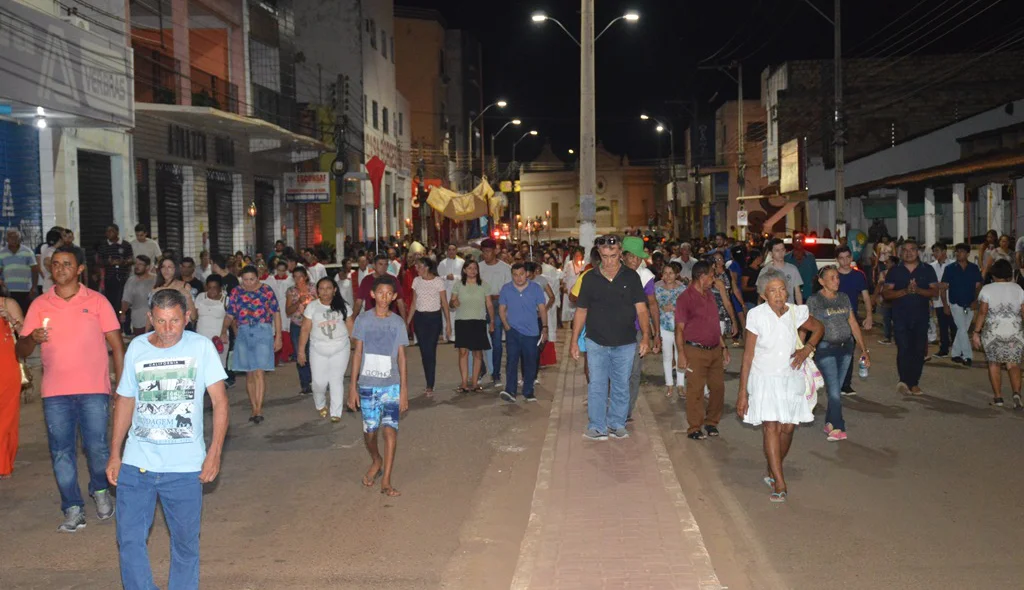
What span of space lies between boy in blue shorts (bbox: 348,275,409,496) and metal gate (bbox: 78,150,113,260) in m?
14.7

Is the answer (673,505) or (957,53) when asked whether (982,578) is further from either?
(957,53)

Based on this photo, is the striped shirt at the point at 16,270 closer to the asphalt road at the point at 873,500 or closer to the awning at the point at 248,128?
the awning at the point at 248,128

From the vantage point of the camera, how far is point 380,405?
8.82 metres

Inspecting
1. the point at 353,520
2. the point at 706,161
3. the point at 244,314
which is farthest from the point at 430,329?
the point at 706,161

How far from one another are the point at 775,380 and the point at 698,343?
8.94 ft

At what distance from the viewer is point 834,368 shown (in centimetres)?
1066

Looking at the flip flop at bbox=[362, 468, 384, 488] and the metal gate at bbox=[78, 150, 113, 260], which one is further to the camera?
the metal gate at bbox=[78, 150, 113, 260]

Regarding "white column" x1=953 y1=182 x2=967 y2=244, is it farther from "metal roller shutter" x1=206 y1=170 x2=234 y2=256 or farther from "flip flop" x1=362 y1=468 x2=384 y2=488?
"flip flop" x1=362 y1=468 x2=384 y2=488

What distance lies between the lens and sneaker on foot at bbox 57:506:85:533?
7.69 metres

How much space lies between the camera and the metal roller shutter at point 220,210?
2969cm

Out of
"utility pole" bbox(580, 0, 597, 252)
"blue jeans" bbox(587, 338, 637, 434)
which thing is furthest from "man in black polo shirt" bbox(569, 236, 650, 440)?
"utility pole" bbox(580, 0, 597, 252)

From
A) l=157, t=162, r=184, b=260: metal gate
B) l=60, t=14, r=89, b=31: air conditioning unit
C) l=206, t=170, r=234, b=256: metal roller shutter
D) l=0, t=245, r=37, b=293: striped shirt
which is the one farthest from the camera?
l=206, t=170, r=234, b=256: metal roller shutter

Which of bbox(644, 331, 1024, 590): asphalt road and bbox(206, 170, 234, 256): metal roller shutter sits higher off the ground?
bbox(206, 170, 234, 256): metal roller shutter

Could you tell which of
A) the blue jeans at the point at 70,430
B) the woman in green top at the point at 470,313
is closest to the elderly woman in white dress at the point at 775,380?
the blue jeans at the point at 70,430
